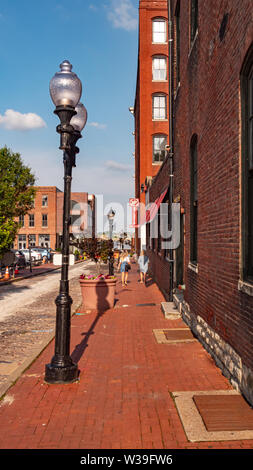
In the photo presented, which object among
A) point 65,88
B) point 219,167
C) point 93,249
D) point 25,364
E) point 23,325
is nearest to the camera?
point 65,88

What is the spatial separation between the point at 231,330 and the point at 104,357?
2557 mm

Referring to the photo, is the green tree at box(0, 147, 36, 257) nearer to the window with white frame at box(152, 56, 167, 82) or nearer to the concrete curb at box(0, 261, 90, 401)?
the window with white frame at box(152, 56, 167, 82)

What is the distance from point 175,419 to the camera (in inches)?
185

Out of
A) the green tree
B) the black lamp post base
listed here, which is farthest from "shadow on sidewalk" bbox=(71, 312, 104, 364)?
the green tree

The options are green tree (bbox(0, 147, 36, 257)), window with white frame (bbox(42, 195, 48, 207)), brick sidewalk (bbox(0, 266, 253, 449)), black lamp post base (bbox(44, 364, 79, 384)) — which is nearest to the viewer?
brick sidewalk (bbox(0, 266, 253, 449))

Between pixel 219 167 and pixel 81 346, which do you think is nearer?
pixel 219 167

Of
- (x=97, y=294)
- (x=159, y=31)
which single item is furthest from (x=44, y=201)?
A: (x=97, y=294)

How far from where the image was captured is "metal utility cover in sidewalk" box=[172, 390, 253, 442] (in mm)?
4266

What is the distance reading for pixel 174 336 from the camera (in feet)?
29.1

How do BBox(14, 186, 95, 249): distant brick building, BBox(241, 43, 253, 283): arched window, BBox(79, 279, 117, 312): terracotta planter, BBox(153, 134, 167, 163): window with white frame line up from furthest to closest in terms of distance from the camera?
BBox(14, 186, 95, 249): distant brick building, BBox(153, 134, 167, 163): window with white frame, BBox(79, 279, 117, 312): terracotta planter, BBox(241, 43, 253, 283): arched window

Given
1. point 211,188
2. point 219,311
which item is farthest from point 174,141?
point 219,311

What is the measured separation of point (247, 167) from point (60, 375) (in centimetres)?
391

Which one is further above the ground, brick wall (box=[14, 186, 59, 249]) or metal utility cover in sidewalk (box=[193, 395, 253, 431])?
brick wall (box=[14, 186, 59, 249])

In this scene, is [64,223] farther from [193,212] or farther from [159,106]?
[159,106]
